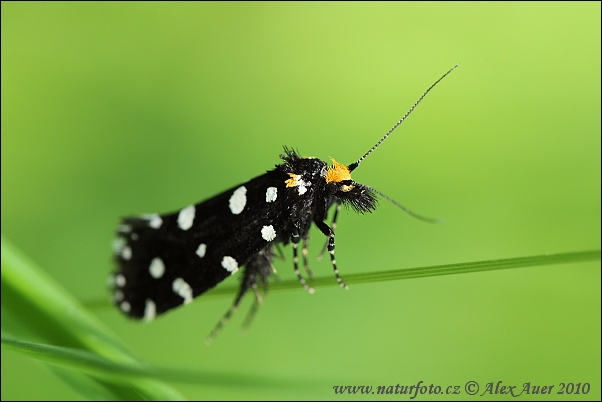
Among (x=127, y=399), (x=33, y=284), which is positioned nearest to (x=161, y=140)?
(x=33, y=284)

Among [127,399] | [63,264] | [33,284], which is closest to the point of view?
[127,399]

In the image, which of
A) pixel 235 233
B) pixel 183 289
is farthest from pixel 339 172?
pixel 183 289

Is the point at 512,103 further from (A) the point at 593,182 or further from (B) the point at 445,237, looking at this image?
(B) the point at 445,237

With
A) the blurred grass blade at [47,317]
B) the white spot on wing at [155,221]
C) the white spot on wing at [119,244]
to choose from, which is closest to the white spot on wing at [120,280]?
the white spot on wing at [119,244]

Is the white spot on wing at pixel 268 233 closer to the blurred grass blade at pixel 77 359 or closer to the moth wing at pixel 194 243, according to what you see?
the moth wing at pixel 194 243

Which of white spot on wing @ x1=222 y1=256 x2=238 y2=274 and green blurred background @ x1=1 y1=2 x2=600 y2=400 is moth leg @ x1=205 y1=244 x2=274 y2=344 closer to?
white spot on wing @ x1=222 y1=256 x2=238 y2=274
